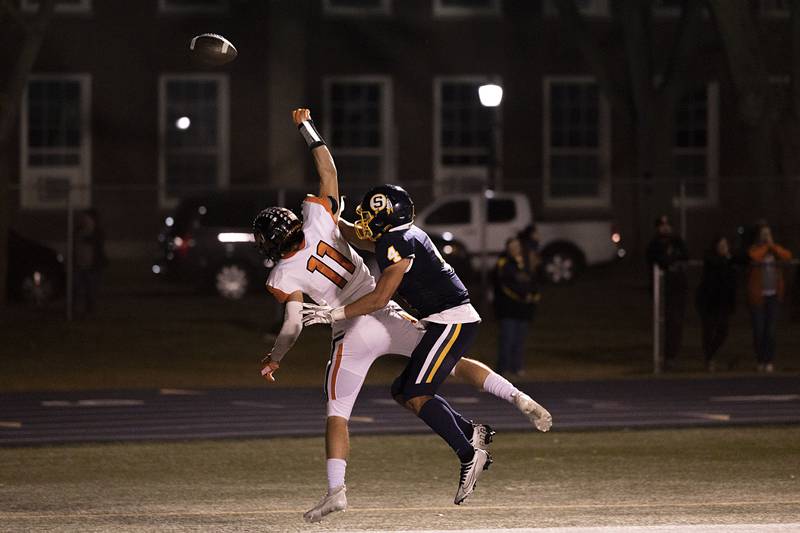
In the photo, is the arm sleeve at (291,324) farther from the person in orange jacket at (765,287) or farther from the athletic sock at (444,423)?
the person in orange jacket at (765,287)

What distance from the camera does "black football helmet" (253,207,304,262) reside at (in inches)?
371

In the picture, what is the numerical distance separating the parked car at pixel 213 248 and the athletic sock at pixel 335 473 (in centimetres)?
1867

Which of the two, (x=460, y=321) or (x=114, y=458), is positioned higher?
(x=460, y=321)

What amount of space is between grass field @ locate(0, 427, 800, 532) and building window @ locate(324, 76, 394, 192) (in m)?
23.9

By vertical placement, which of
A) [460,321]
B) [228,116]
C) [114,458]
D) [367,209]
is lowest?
[114,458]

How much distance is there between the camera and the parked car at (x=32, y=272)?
26938mm

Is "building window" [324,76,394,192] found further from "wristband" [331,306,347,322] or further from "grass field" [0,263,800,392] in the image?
"wristband" [331,306,347,322]

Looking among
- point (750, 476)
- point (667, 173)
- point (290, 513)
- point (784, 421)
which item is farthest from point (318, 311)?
point (667, 173)

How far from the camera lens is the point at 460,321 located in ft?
32.0

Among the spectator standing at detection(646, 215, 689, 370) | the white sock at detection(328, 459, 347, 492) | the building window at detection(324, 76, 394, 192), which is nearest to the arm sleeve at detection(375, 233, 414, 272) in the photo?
the white sock at detection(328, 459, 347, 492)

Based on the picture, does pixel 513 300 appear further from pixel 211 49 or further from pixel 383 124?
pixel 383 124

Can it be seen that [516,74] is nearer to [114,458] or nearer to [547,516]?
[114,458]

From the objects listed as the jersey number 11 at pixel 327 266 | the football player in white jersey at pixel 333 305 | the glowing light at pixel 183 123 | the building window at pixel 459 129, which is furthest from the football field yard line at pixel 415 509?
the building window at pixel 459 129

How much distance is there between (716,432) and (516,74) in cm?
2568
